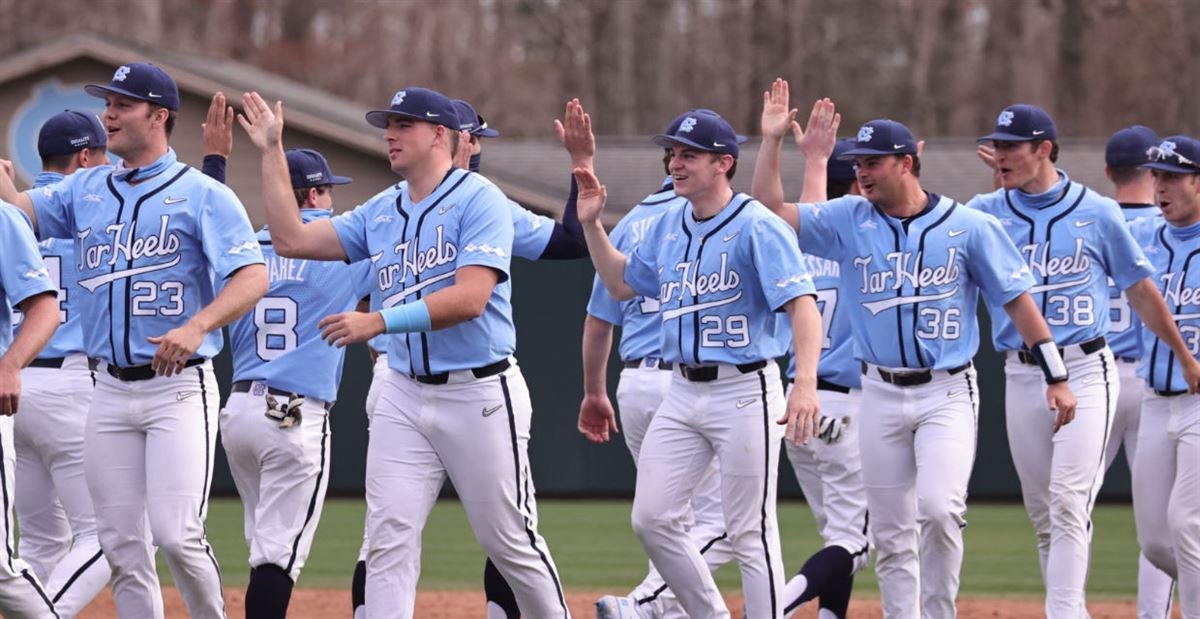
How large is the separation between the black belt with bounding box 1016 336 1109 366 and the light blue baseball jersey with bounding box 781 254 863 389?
824 millimetres

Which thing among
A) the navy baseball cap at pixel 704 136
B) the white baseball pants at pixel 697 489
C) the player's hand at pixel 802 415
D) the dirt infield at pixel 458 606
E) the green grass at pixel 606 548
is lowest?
the green grass at pixel 606 548

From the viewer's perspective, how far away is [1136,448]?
8.34 meters

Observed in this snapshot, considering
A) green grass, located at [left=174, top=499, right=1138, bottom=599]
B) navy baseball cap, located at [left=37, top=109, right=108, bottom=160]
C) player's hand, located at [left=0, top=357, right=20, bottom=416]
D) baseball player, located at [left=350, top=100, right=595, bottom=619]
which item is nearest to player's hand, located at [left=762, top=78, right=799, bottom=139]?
baseball player, located at [left=350, top=100, right=595, bottom=619]

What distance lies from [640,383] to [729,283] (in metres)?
1.55

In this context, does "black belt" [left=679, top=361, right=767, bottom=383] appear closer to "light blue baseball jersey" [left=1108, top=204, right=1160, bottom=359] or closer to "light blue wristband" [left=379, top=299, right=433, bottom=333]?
"light blue wristband" [left=379, top=299, right=433, bottom=333]

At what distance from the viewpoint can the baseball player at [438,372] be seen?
654 cm

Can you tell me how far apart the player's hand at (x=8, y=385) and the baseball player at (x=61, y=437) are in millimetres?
1423

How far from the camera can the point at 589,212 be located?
7.24 m

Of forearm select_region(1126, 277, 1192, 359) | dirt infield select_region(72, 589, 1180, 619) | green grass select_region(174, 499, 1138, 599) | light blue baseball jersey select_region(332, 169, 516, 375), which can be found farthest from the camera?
green grass select_region(174, 499, 1138, 599)

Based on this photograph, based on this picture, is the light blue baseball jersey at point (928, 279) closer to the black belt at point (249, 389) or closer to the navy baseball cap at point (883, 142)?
the navy baseball cap at point (883, 142)

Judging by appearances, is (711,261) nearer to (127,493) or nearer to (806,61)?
(127,493)

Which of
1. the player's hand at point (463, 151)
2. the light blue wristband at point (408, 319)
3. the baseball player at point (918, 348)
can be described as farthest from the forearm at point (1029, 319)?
the light blue wristband at point (408, 319)

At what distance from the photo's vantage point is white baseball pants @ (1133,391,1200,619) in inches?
306

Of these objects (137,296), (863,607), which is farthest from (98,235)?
(863,607)
